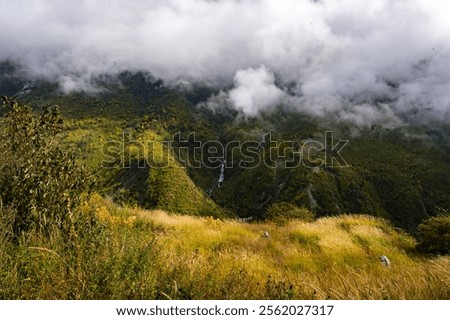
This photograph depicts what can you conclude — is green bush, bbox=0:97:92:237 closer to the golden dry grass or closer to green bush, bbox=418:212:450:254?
the golden dry grass

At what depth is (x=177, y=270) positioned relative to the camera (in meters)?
6.05

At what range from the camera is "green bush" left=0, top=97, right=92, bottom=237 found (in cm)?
745

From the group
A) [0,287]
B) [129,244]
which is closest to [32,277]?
[0,287]

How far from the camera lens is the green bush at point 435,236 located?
44.3 ft

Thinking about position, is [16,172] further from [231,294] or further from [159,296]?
[231,294]

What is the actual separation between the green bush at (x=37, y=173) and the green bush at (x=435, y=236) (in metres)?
11.8

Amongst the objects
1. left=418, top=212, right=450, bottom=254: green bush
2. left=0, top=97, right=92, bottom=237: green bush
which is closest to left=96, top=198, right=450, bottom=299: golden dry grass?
left=418, top=212, right=450, bottom=254: green bush

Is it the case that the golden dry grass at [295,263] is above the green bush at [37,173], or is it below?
below

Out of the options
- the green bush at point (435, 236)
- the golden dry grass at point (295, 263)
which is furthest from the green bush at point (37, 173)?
the green bush at point (435, 236)

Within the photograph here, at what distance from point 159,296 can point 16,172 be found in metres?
4.62

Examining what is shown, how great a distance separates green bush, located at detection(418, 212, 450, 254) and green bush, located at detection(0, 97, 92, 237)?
11770 mm

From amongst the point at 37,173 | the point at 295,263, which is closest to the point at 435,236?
the point at 295,263

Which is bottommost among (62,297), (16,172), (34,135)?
(62,297)

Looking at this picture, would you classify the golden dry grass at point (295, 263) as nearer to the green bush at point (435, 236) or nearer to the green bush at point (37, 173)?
the green bush at point (435, 236)
